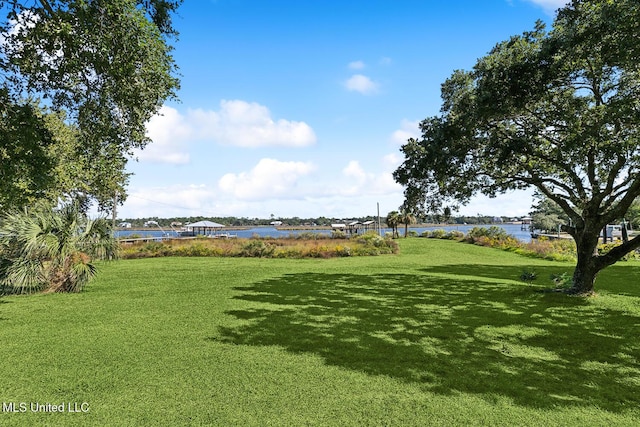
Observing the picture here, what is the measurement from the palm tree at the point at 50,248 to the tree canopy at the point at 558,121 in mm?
9104

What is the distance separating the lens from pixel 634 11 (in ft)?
20.3

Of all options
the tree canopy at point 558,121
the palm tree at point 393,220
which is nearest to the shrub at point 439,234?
the palm tree at point 393,220

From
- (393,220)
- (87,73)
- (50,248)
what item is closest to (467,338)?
(87,73)

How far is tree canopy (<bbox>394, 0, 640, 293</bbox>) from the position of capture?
716 cm

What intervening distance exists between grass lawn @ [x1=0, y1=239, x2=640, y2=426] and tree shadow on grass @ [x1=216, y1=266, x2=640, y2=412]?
0.03 m

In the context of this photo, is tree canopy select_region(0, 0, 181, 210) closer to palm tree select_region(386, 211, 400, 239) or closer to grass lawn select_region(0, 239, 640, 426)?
grass lawn select_region(0, 239, 640, 426)

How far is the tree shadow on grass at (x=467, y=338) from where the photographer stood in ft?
14.0

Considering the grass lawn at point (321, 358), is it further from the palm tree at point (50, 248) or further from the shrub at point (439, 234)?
the shrub at point (439, 234)

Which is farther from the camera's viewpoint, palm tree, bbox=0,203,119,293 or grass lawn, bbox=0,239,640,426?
palm tree, bbox=0,203,119,293

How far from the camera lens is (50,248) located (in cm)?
932

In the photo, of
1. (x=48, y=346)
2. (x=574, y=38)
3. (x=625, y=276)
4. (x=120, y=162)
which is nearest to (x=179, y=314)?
(x=48, y=346)

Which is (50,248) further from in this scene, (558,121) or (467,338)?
(558,121)

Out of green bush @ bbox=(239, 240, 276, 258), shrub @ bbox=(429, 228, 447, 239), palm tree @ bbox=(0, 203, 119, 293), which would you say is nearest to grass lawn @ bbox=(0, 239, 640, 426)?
palm tree @ bbox=(0, 203, 119, 293)

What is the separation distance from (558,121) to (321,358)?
888 centimetres
